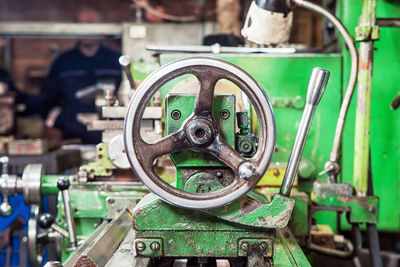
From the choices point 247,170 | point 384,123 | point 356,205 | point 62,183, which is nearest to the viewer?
point 247,170

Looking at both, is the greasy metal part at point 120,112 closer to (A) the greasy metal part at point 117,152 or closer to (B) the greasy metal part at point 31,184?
(A) the greasy metal part at point 117,152

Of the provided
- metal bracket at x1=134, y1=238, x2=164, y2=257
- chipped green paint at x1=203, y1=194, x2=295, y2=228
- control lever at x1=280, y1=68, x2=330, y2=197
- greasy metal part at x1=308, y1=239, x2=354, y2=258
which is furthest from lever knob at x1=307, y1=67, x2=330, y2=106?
greasy metal part at x1=308, y1=239, x2=354, y2=258

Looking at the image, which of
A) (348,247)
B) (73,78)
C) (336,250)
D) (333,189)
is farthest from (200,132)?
(73,78)

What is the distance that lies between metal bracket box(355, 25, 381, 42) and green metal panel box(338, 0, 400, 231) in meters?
0.29

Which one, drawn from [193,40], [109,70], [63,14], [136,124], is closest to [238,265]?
[136,124]

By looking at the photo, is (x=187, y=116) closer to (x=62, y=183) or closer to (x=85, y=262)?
(x=85, y=262)

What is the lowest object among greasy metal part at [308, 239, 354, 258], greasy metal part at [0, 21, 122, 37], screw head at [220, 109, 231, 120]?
greasy metal part at [308, 239, 354, 258]

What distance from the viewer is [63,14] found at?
5.26 metres

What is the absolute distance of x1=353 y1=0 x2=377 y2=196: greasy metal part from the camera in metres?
1.77

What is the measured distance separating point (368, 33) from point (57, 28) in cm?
365

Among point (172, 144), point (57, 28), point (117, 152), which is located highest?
point (57, 28)

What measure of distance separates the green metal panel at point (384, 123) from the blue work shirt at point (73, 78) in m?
2.74

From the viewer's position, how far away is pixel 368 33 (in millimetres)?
1752

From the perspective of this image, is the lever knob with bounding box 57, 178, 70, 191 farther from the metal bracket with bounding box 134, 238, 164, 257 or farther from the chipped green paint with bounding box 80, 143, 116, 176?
the metal bracket with bounding box 134, 238, 164, 257
